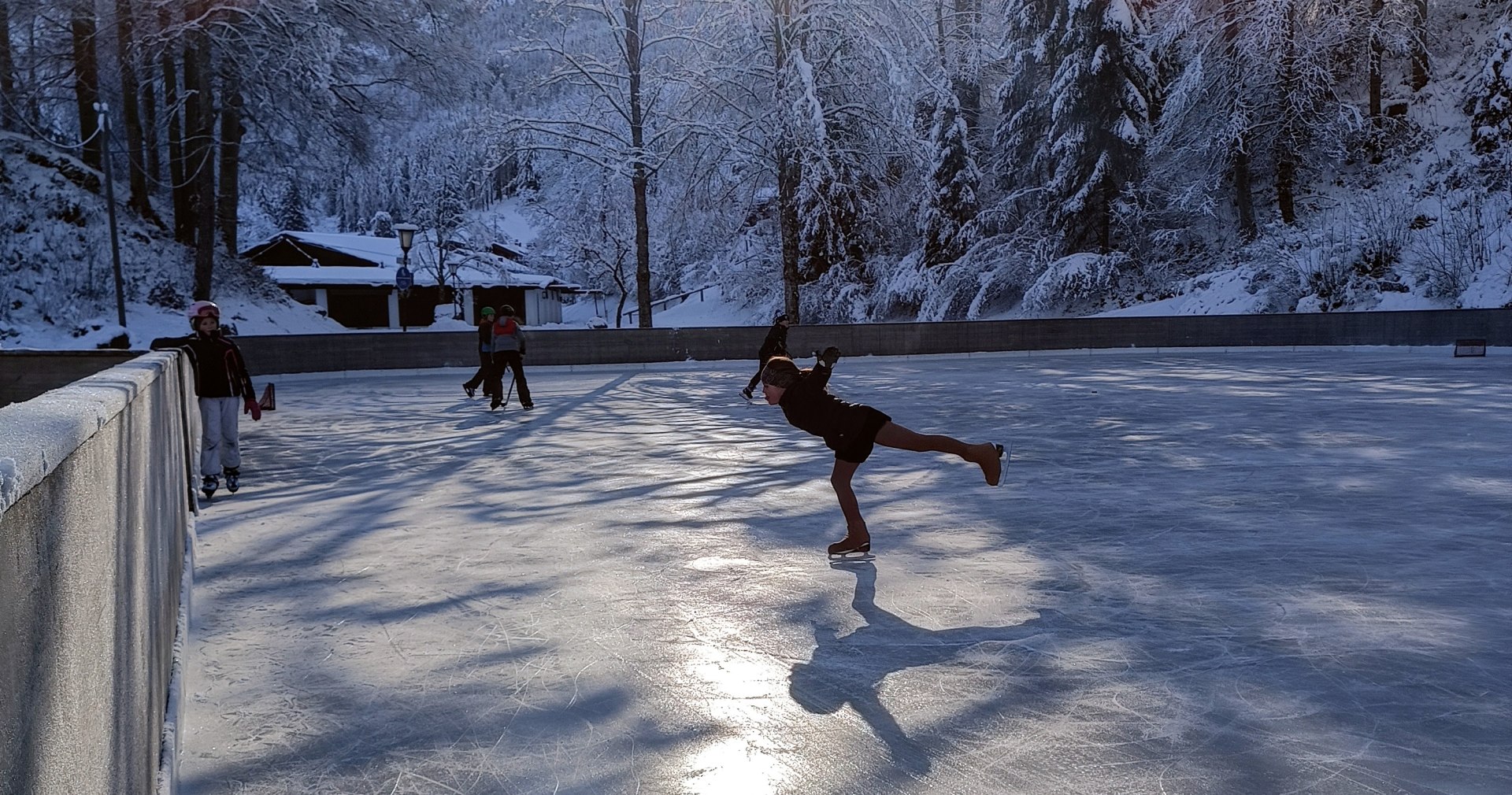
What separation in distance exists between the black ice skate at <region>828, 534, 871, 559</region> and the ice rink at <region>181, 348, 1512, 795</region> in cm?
14

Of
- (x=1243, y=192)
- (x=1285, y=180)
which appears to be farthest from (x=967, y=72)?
(x=1285, y=180)

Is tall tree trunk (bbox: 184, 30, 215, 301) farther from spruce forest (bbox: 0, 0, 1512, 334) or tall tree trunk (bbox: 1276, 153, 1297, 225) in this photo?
tall tree trunk (bbox: 1276, 153, 1297, 225)

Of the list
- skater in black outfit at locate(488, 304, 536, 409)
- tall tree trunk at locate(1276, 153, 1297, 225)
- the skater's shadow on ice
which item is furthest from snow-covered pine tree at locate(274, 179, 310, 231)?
the skater's shadow on ice

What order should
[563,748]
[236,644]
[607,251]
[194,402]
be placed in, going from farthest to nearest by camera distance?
[607,251]
[194,402]
[236,644]
[563,748]

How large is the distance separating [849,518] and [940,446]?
2.27 ft

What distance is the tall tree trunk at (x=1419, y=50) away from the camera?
139 ft

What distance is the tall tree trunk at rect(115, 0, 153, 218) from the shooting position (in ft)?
95.4

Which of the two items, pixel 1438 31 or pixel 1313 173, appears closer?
pixel 1313 173

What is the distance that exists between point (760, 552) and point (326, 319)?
3002 centimetres

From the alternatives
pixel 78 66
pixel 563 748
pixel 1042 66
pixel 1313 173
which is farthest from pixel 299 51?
pixel 1313 173

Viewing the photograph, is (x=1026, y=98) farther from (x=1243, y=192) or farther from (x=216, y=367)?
(x=216, y=367)

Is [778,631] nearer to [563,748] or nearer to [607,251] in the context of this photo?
[563,748]

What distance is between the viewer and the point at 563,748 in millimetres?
3742

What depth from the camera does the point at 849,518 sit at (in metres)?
6.49
